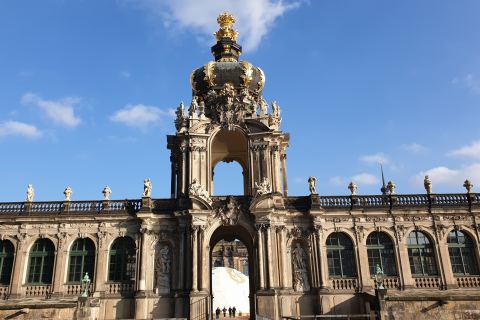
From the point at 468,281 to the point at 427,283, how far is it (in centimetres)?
293

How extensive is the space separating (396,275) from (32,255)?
85.9 ft

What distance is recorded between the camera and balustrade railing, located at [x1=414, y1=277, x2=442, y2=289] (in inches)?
1201

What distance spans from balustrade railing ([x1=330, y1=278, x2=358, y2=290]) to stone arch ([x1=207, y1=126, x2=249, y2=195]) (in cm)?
1105

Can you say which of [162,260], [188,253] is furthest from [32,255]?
[188,253]

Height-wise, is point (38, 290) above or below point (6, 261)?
below

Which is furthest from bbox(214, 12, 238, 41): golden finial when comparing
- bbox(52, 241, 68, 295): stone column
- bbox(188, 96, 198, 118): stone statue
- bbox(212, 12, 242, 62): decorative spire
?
bbox(52, 241, 68, 295): stone column

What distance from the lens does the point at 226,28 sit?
4150 centimetres

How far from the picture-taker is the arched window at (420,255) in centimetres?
3130

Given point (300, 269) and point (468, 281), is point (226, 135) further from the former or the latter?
point (468, 281)

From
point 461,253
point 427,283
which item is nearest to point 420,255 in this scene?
point 427,283

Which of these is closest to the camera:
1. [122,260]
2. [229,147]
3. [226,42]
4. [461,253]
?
[122,260]

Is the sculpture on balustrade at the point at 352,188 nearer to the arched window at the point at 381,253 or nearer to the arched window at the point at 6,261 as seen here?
the arched window at the point at 381,253

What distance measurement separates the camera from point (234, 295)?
49.3 m

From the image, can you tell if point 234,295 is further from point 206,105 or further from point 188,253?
point 206,105
